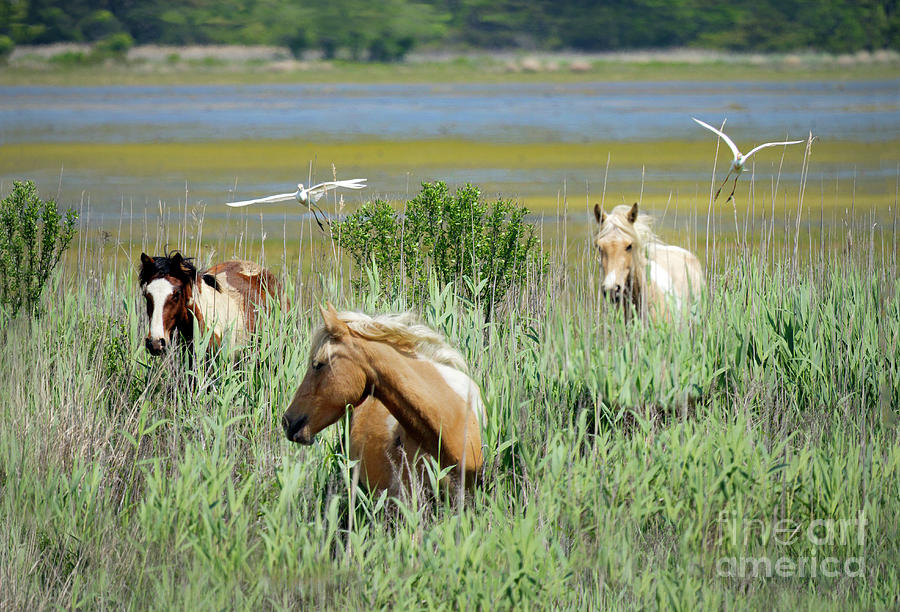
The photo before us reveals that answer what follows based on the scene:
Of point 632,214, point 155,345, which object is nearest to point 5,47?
point 632,214

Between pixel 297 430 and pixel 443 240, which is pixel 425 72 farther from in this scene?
pixel 297 430

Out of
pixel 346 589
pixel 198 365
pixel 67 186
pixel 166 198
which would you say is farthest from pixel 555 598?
pixel 67 186

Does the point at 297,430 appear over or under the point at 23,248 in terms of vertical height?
under

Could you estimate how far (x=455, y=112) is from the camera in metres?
43.8

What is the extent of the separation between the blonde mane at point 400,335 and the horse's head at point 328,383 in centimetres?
6

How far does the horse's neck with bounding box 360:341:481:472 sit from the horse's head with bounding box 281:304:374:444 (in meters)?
0.08

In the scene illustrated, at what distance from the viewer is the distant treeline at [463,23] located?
10488 centimetres

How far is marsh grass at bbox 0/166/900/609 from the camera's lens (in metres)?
4.24

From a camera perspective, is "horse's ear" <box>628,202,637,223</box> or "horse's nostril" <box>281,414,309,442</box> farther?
"horse's ear" <box>628,202,637,223</box>

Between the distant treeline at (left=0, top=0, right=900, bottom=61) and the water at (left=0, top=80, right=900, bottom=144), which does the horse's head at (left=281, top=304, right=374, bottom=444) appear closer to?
the water at (left=0, top=80, right=900, bottom=144)

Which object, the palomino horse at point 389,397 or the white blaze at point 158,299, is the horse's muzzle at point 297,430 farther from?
the white blaze at point 158,299

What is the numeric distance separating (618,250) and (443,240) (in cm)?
148

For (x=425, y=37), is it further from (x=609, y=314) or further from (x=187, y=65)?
(x=609, y=314)

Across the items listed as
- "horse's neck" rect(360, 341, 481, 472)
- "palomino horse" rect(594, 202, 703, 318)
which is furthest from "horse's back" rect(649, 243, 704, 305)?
"horse's neck" rect(360, 341, 481, 472)
